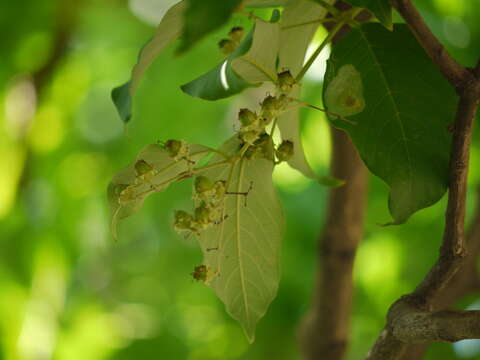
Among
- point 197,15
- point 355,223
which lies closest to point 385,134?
point 197,15

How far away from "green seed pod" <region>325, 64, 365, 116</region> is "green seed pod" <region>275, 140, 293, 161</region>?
9 centimetres

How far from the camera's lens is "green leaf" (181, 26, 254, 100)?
46 cm

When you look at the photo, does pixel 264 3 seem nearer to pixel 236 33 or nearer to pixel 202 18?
pixel 236 33

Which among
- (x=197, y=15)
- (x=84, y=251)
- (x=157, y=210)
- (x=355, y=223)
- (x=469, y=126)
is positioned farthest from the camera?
(x=84, y=251)

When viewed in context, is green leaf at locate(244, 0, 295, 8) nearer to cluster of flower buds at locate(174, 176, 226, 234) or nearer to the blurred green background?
cluster of flower buds at locate(174, 176, 226, 234)

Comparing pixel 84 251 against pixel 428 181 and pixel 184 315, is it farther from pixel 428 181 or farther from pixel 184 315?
pixel 428 181

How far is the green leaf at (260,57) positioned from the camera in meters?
0.48

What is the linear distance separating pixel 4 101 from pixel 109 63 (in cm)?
24

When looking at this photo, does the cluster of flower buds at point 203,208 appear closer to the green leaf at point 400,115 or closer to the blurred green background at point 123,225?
the green leaf at point 400,115

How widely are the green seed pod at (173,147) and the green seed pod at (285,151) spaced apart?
3.1 inches

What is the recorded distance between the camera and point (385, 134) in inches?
20.1

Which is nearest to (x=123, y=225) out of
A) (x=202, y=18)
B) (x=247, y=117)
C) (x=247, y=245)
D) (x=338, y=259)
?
(x=338, y=259)

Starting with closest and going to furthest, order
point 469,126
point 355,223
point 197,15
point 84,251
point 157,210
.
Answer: point 197,15, point 469,126, point 355,223, point 157,210, point 84,251

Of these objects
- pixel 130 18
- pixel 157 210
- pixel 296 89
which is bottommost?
pixel 296 89
